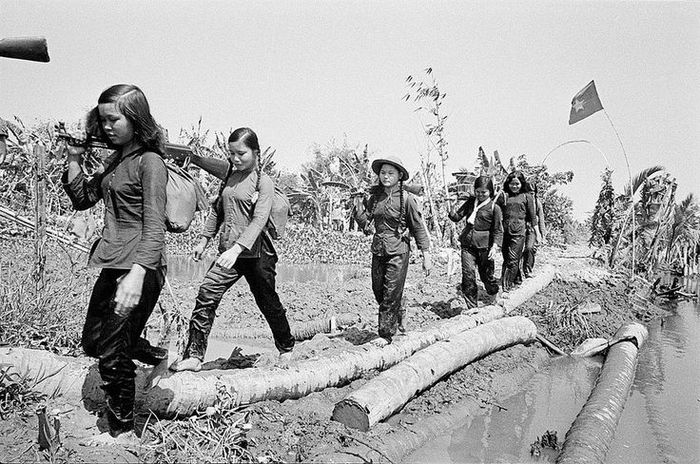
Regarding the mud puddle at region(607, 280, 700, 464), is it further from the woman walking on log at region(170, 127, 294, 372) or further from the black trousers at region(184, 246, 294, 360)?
the woman walking on log at region(170, 127, 294, 372)

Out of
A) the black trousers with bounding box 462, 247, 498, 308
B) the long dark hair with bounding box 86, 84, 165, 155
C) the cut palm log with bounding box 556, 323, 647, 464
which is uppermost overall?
the long dark hair with bounding box 86, 84, 165, 155

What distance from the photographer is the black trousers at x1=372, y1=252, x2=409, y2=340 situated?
212 inches

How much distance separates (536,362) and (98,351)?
5442mm

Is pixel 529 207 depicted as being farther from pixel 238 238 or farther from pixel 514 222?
pixel 238 238

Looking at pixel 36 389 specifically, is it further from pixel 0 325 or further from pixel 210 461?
pixel 210 461

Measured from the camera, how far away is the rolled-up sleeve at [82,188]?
3.06m

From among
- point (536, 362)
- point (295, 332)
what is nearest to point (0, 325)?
point (295, 332)

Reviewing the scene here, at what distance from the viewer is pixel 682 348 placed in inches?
321

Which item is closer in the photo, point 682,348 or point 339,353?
point 339,353

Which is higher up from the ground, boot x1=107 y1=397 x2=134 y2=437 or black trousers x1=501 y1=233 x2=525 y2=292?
black trousers x1=501 y1=233 x2=525 y2=292

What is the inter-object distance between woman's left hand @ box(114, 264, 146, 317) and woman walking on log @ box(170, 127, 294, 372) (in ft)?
4.74

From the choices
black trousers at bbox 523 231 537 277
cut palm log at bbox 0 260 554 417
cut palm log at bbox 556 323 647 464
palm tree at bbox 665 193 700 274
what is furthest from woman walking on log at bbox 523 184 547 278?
palm tree at bbox 665 193 700 274

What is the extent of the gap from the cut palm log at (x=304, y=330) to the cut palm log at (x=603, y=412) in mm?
3026

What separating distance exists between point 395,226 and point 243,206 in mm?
1722
